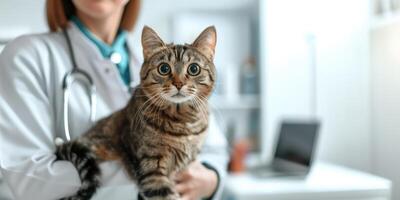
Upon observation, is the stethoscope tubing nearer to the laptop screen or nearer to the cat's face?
the cat's face

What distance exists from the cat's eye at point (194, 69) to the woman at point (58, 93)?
74mm

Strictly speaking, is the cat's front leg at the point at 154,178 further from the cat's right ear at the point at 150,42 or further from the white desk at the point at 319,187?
the white desk at the point at 319,187

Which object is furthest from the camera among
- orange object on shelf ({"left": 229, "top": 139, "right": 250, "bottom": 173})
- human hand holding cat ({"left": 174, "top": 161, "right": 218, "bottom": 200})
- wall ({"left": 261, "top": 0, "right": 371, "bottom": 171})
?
orange object on shelf ({"left": 229, "top": 139, "right": 250, "bottom": 173})

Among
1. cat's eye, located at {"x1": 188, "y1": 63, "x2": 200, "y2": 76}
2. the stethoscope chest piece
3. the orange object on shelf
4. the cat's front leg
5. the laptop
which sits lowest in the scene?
the orange object on shelf

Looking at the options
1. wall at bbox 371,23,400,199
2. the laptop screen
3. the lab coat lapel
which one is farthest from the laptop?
the lab coat lapel

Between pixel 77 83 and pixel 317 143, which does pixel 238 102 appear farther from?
pixel 77 83

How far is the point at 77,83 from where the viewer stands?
438 mm

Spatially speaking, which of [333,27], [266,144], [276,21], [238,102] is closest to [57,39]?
[333,27]

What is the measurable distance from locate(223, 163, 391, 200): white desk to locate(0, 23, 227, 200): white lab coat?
0.32 m

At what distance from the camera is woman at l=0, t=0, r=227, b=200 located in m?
0.39

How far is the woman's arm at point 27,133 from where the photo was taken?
391 mm

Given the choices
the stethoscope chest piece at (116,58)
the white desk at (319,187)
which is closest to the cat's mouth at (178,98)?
the stethoscope chest piece at (116,58)

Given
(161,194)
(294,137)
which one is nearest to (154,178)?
(161,194)

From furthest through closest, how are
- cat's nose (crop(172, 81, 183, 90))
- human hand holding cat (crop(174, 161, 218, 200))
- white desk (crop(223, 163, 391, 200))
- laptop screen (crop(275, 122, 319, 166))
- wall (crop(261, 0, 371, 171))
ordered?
laptop screen (crop(275, 122, 319, 166)), wall (crop(261, 0, 371, 171)), white desk (crop(223, 163, 391, 200)), human hand holding cat (crop(174, 161, 218, 200)), cat's nose (crop(172, 81, 183, 90))
